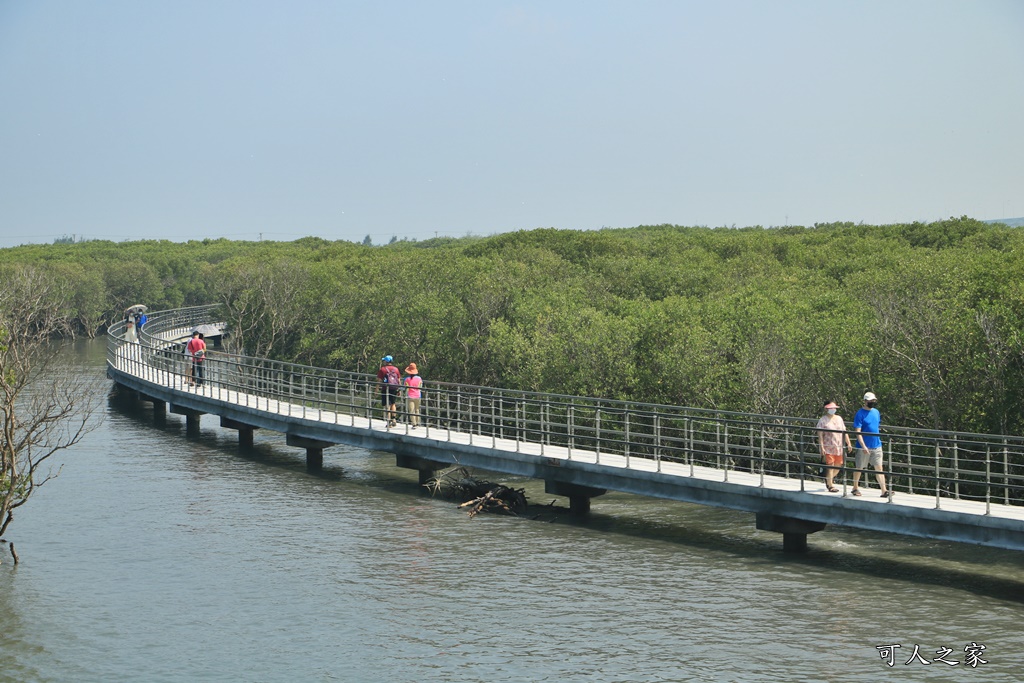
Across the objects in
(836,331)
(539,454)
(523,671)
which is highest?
(836,331)

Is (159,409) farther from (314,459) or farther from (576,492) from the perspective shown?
(576,492)

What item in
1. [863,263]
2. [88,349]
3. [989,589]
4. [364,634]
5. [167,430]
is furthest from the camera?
[88,349]

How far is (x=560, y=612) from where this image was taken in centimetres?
2203

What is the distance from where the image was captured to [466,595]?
918 inches

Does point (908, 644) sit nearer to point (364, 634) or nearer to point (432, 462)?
point (364, 634)

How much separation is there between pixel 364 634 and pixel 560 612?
3427mm

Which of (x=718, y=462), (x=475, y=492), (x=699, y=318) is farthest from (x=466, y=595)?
(x=699, y=318)

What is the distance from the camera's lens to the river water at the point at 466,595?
1945cm

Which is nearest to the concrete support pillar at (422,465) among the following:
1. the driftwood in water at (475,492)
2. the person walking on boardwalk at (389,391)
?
the driftwood in water at (475,492)

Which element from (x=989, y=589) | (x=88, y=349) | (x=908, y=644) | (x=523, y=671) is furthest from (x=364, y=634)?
(x=88, y=349)

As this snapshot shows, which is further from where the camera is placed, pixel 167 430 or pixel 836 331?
pixel 167 430

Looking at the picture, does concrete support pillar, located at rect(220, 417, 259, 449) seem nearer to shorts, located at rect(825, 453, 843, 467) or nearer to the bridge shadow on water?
the bridge shadow on water

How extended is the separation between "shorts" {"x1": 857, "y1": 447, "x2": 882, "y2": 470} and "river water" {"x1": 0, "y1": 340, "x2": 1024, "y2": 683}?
2221 mm

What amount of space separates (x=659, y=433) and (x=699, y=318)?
434 inches
